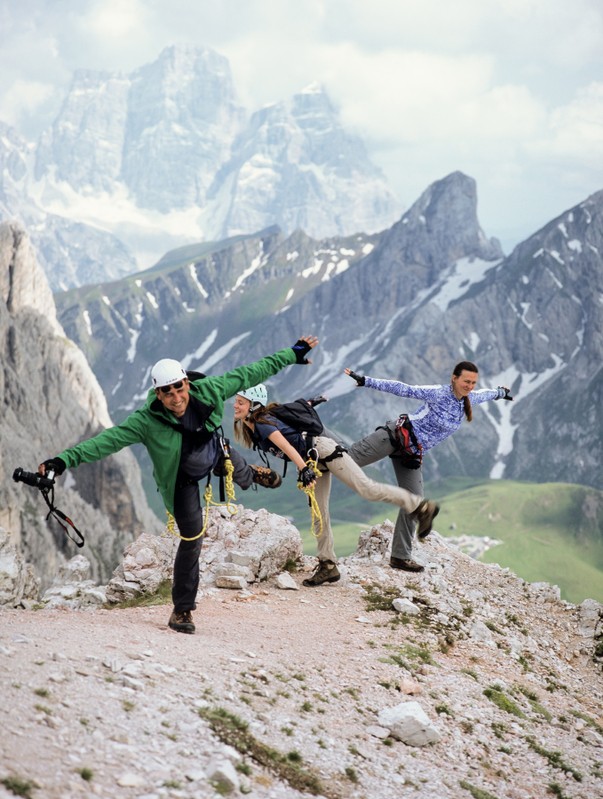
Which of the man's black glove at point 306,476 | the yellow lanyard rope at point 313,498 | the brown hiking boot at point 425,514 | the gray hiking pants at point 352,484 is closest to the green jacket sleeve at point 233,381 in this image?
the man's black glove at point 306,476

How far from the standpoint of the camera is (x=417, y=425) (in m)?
17.1

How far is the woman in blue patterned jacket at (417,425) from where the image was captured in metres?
16.7

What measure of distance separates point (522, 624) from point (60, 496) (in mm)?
176899

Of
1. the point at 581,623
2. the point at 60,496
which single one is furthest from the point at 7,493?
the point at 581,623

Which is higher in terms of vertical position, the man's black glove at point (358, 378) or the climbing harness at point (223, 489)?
the man's black glove at point (358, 378)

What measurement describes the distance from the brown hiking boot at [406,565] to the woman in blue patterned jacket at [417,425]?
195 centimetres

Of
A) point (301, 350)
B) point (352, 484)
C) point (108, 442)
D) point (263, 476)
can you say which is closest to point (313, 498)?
point (352, 484)

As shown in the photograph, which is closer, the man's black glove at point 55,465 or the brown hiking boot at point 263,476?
the man's black glove at point 55,465

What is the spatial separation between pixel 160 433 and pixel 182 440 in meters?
0.38

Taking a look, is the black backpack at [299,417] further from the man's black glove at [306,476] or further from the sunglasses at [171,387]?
the sunglasses at [171,387]

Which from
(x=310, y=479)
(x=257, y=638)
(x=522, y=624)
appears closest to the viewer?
(x=257, y=638)

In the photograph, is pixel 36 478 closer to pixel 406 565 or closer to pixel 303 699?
pixel 303 699

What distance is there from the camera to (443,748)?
10.4m

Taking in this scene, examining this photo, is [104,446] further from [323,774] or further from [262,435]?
[323,774]
